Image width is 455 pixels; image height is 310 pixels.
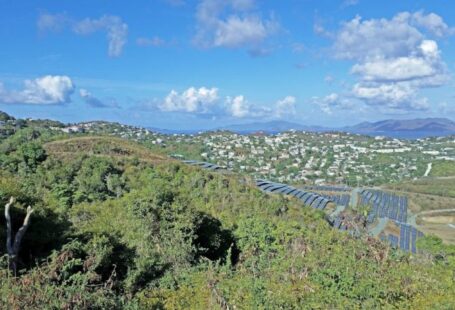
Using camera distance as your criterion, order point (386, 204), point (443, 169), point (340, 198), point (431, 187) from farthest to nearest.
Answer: point (443, 169) → point (431, 187) → point (386, 204) → point (340, 198)

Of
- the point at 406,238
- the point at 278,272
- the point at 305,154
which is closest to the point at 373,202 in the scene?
the point at 406,238

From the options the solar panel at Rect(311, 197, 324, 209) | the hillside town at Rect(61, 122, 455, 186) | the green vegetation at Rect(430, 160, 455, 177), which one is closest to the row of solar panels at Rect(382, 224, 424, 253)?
the solar panel at Rect(311, 197, 324, 209)

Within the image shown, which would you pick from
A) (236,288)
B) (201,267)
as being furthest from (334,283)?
(201,267)

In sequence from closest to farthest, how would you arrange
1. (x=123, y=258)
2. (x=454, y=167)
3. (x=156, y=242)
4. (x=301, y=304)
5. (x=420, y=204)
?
(x=301, y=304) < (x=123, y=258) < (x=156, y=242) < (x=420, y=204) < (x=454, y=167)

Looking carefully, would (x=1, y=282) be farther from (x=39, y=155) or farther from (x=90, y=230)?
(x=39, y=155)

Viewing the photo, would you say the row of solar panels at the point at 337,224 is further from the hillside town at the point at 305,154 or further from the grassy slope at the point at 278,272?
the hillside town at the point at 305,154

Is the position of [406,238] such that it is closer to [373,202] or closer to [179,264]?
[373,202]

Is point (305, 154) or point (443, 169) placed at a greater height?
point (305, 154)

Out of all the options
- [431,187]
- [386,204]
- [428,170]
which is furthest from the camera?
[428,170]
